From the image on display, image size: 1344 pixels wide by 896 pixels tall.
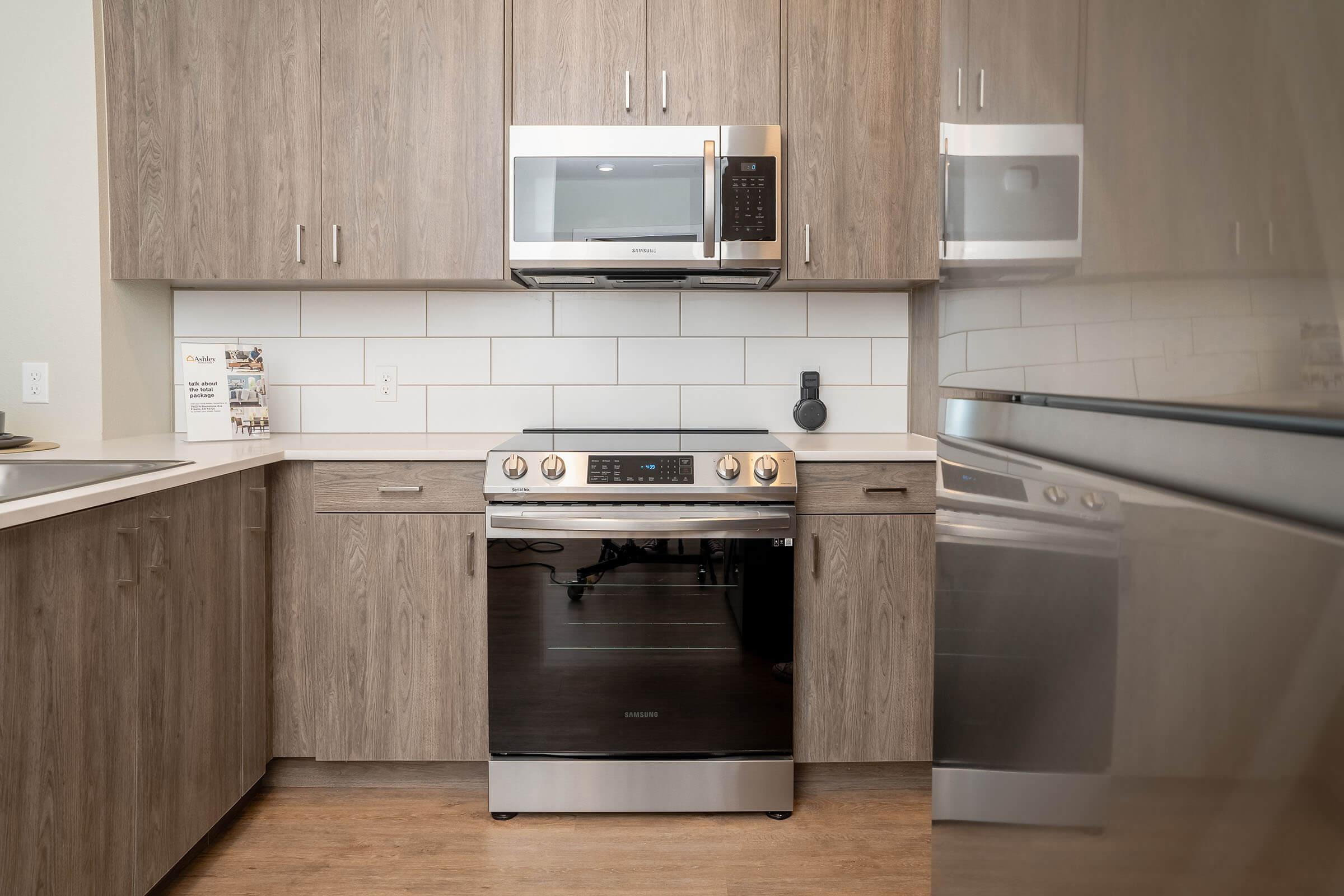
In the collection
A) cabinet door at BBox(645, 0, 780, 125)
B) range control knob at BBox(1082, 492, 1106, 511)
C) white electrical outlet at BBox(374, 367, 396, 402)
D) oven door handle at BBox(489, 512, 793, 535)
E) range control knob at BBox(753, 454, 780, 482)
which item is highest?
cabinet door at BBox(645, 0, 780, 125)

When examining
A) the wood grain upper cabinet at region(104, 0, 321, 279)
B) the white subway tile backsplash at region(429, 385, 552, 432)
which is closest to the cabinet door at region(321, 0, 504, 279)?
the wood grain upper cabinet at region(104, 0, 321, 279)

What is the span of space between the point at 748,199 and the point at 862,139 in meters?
0.38

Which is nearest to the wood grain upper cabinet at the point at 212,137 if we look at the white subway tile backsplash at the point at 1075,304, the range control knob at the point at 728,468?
the range control knob at the point at 728,468

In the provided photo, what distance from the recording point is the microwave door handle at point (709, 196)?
92.4 inches

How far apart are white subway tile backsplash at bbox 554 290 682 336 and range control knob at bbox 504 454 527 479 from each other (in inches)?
30.0

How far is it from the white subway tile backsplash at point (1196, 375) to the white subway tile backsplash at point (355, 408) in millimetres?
2689

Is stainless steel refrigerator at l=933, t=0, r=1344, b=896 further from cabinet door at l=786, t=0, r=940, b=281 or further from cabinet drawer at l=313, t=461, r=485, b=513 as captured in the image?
cabinet door at l=786, t=0, r=940, b=281

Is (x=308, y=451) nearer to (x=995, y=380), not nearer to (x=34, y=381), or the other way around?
(x=34, y=381)

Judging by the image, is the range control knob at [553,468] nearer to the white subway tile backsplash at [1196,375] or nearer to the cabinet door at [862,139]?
the cabinet door at [862,139]

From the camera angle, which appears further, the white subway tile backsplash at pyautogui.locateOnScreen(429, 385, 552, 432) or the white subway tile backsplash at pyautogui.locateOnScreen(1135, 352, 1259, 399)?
the white subway tile backsplash at pyautogui.locateOnScreen(429, 385, 552, 432)

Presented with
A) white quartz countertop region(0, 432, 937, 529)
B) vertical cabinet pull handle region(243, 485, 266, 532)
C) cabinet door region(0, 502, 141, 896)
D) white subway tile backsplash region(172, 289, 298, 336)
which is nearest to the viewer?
cabinet door region(0, 502, 141, 896)

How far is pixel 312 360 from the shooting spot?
109 inches

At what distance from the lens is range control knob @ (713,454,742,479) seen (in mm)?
2131

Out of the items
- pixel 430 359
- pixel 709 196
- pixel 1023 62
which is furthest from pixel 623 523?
pixel 1023 62
